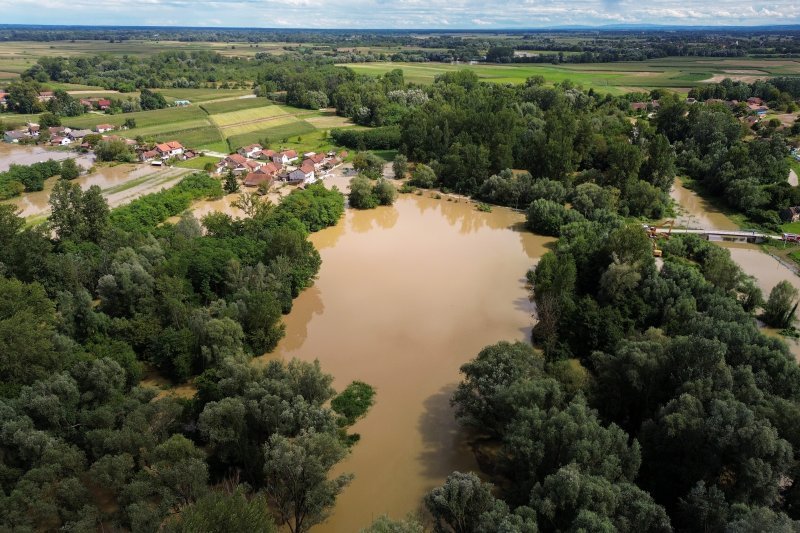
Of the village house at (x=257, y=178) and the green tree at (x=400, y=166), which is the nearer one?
the village house at (x=257, y=178)

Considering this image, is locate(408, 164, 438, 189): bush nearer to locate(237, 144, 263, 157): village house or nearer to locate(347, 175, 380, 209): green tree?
locate(347, 175, 380, 209): green tree

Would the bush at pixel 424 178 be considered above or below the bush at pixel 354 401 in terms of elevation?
above

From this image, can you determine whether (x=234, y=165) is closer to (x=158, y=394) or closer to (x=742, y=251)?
(x=158, y=394)

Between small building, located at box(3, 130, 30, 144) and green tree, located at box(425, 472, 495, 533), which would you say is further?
small building, located at box(3, 130, 30, 144)

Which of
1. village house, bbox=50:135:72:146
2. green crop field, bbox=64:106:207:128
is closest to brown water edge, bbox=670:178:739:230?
green crop field, bbox=64:106:207:128

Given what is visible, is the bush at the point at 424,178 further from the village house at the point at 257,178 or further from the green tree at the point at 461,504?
the green tree at the point at 461,504

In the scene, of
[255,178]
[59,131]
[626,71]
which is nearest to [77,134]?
[59,131]

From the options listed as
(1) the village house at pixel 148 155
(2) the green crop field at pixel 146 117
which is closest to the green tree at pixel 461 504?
(1) the village house at pixel 148 155
